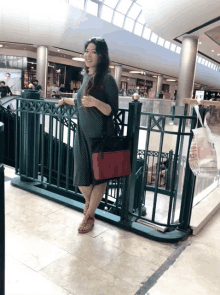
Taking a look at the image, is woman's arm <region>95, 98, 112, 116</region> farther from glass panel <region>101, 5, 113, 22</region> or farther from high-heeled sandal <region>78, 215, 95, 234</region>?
glass panel <region>101, 5, 113, 22</region>

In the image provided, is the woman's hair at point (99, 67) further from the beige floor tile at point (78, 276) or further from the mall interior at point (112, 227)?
the beige floor tile at point (78, 276)

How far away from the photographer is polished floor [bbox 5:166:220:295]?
5.78ft

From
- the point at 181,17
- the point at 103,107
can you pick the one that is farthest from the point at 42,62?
the point at 103,107

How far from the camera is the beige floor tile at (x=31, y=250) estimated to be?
1.98 meters

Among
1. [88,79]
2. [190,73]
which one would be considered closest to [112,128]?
[88,79]

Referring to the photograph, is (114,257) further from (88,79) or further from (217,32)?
(217,32)

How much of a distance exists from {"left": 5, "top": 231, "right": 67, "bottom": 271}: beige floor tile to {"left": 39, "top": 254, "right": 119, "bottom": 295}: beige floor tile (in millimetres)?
74

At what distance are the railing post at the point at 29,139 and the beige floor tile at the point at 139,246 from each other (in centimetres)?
147

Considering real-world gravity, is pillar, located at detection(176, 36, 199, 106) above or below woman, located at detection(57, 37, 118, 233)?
above

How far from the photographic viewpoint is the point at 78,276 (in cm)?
184

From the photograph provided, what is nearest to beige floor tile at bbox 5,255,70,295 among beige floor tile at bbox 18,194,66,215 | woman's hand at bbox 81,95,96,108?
beige floor tile at bbox 18,194,66,215

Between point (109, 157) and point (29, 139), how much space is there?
161 cm

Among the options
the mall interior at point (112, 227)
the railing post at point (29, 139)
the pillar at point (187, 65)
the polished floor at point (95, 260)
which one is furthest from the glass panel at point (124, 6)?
the polished floor at point (95, 260)

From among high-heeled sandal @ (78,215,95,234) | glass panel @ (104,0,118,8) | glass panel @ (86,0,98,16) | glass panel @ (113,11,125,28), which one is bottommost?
high-heeled sandal @ (78,215,95,234)
